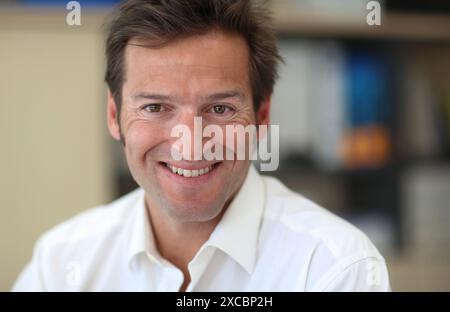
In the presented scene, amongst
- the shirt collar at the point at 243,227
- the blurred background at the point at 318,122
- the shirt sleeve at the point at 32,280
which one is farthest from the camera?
the blurred background at the point at 318,122

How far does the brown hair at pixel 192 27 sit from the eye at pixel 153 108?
7cm

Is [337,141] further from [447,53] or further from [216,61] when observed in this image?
[216,61]

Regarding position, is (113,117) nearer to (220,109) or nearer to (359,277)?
(220,109)

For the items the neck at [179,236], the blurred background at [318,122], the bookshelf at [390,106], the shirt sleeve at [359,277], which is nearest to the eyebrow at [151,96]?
the neck at [179,236]

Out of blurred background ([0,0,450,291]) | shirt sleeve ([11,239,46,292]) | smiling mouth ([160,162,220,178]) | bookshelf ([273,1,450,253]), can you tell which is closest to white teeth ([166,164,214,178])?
smiling mouth ([160,162,220,178])

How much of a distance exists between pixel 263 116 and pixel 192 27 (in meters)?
0.19

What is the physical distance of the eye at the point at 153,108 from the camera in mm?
740

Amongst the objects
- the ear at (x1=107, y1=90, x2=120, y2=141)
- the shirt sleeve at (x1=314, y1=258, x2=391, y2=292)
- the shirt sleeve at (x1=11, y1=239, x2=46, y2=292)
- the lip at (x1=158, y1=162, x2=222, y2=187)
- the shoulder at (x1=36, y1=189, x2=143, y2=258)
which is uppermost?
the ear at (x1=107, y1=90, x2=120, y2=141)

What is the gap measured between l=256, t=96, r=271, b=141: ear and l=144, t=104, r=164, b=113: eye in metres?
0.16

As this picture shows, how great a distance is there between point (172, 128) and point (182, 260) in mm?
234

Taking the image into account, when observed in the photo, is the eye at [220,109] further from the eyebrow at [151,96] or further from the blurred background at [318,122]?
the blurred background at [318,122]

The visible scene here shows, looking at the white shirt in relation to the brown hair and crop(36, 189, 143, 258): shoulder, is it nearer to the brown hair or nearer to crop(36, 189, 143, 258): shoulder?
crop(36, 189, 143, 258): shoulder

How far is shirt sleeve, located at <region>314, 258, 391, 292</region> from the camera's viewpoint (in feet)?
2.40

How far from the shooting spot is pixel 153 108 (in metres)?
0.75
